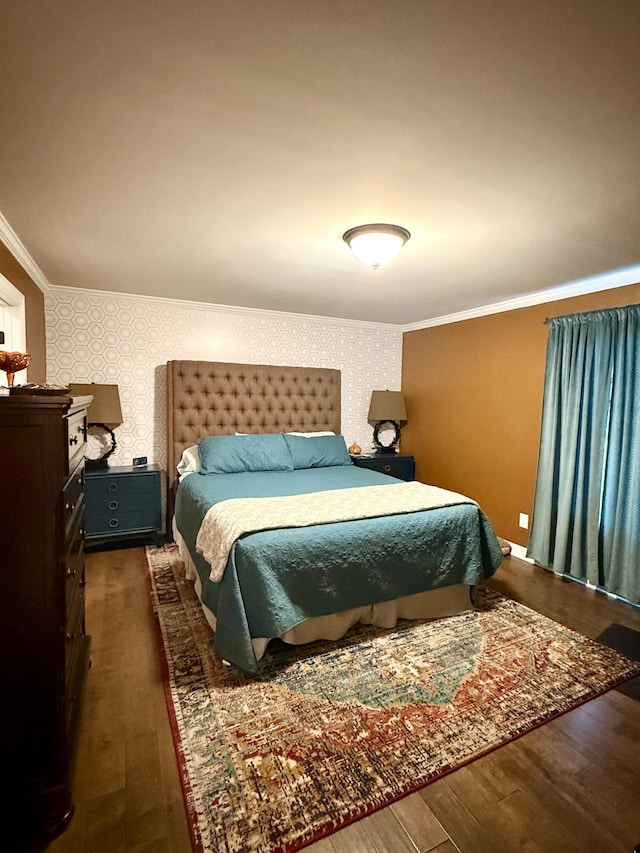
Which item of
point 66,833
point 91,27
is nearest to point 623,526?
point 66,833

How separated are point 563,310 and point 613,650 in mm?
2366

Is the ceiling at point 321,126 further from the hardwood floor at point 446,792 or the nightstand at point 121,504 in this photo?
the hardwood floor at point 446,792

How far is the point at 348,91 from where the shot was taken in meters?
1.19

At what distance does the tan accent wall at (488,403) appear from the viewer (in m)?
3.49

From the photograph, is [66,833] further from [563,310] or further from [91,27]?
[563,310]

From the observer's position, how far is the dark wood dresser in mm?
1231

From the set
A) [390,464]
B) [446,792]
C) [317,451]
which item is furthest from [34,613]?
[390,464]

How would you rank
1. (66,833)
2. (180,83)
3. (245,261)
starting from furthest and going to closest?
(245,261) < (66,833) < (180,83)

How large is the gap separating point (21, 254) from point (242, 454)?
2.04 m

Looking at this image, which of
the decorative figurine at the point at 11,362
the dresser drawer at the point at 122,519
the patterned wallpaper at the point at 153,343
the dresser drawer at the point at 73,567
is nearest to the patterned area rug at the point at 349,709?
the dresser drawer at the point at 73,567

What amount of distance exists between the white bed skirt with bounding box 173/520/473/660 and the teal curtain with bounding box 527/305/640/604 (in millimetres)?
1058

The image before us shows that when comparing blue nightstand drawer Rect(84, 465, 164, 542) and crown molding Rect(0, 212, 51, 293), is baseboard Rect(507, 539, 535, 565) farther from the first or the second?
crown molding Rect(0, 212, 51, 293)

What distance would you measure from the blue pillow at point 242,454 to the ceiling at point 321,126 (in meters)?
1.63

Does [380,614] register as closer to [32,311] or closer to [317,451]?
[317,451]
